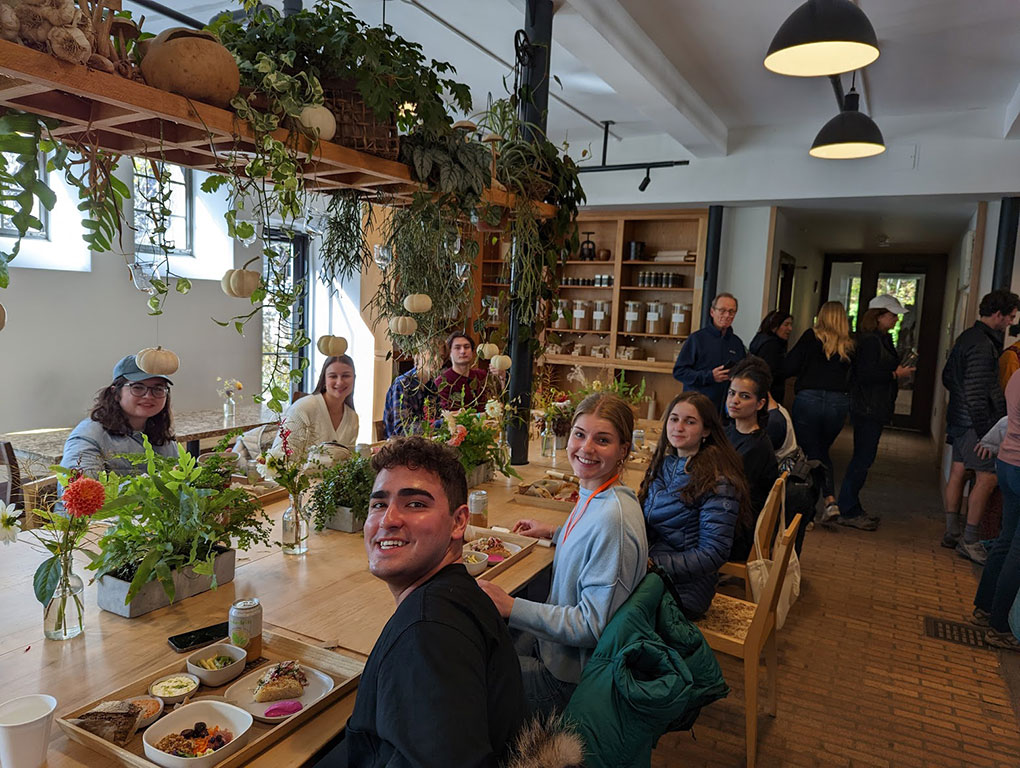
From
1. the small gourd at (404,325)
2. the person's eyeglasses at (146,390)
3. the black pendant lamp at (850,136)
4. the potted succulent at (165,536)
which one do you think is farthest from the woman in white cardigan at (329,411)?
the black pendant lamp at (850,136)

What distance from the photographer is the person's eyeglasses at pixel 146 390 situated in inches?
112

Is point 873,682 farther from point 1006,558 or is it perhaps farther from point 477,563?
point 477,563

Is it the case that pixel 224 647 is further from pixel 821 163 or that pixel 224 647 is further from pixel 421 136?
pixel 821 163

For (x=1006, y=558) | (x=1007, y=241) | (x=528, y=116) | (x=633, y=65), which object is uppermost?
(x=633, y=65)

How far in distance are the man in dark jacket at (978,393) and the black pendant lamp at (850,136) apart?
1334mm

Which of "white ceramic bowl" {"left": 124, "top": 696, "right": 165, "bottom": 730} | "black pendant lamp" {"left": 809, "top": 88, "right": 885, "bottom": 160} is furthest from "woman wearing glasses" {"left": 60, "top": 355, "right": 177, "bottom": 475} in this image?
"black pendant lamp" {"left": 809, "top": 88, "right": 885, "bottom": 160}

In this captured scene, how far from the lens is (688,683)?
1.48 m

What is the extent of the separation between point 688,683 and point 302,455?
Result: 134 centimetres

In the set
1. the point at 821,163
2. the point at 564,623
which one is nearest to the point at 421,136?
the point at 564,623

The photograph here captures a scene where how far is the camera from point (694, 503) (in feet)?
8.14

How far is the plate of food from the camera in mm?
1362

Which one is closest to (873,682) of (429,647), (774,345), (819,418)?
(819,418)

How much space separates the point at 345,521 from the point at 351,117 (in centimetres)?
133

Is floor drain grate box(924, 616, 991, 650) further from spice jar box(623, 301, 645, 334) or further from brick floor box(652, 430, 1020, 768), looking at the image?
spice jar box(623, 301, 645, 334)
